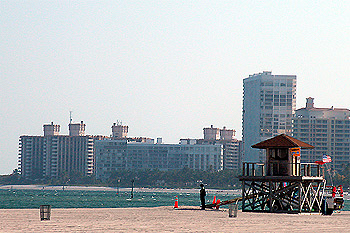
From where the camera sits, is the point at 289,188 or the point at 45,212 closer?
the point at 45,212

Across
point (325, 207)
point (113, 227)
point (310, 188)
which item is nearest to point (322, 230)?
point (113, 227)

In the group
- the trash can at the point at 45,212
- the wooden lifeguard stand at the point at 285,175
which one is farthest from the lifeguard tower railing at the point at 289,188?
the trash can at the point at 45,212

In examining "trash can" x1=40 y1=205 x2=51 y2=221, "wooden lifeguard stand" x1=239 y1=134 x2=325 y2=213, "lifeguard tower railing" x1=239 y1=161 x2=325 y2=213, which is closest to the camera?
"trash can" x1=40 y1=205 x2=51 y2=221

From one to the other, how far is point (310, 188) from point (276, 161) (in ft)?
15.7

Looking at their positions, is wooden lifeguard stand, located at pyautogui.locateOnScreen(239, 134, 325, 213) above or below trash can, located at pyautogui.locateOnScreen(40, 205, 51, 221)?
above

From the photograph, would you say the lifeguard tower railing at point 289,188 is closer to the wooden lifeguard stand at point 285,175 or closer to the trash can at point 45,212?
the wooden lifeguard stand at point 285,175

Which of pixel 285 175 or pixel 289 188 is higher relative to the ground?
pixel 285 175

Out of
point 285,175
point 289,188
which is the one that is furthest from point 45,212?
point 289,188

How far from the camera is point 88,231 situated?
29.0 meters

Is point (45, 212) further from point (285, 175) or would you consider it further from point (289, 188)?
point (289, 188)

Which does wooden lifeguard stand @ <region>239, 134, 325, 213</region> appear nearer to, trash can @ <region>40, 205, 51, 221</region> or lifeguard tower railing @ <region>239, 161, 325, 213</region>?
lifeguard tower railing @ <region>239, 161, 325, 213</region>

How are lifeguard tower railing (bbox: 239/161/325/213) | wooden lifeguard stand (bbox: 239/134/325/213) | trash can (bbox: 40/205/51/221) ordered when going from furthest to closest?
wooden lifeguard stand (bbox: 239/134/325/213)
lifeguard tower railing (bbox: 239/161/325/213)
trash can (bbox: 40/205/51/221)

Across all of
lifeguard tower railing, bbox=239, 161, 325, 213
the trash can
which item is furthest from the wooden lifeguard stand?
the trash can

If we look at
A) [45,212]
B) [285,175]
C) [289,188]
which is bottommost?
[45,212]
